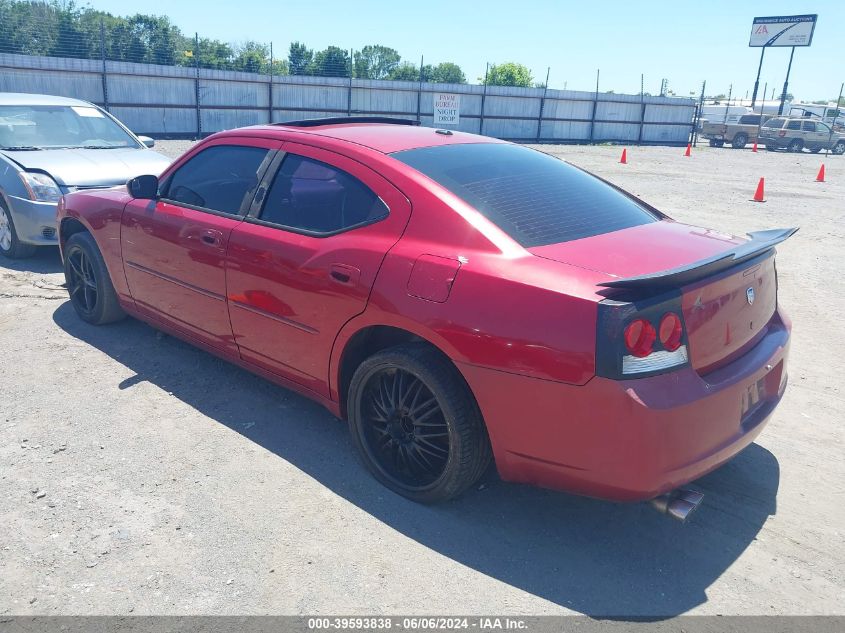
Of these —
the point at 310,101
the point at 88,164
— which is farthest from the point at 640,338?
the point at 310,101

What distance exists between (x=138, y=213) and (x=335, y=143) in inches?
66.9

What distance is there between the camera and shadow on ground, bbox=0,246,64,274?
22.3 feet

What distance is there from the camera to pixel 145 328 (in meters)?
5.37

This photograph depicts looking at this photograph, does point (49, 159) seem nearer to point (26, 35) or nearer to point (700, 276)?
point (700, 276)

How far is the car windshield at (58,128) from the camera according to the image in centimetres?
741

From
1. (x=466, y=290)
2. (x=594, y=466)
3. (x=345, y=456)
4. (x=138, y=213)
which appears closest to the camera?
(x=594, y=466)

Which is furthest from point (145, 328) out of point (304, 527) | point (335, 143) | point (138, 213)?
point (304, 527)

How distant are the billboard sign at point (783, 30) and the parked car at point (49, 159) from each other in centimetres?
5374

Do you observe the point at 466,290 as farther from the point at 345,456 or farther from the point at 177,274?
the point at 177,274

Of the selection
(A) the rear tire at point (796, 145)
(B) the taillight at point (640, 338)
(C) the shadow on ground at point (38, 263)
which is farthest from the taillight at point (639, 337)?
(A) the rear tire at point (796, 145)

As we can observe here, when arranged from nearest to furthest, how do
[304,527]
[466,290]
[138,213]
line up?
1. [466,290]
2. [304,527]
3. [138,213]

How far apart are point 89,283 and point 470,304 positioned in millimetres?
3658

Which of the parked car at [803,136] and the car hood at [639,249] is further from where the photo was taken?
the parked car at [803,136]

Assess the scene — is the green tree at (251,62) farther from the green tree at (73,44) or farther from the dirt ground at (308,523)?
the dirt ground at (308,523)
